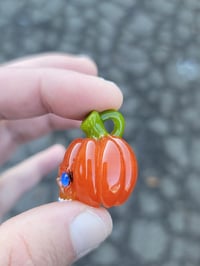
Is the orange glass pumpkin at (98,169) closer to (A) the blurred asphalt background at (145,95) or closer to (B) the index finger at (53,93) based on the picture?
(B) the index finger at (53,93)

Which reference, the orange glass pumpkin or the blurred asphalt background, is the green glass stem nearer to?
the orange glass pumpkin

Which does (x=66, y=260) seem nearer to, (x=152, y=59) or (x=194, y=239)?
(x=194, y=239)

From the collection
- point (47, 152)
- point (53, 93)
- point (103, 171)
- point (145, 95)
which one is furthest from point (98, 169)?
point (145, 95)

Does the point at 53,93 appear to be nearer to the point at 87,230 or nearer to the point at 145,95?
the point at 87,230

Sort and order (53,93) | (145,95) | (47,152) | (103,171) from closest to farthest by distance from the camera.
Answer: (103,171) < (53,93) < (47,152) < (145,95)

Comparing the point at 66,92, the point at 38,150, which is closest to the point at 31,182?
the point at 38,150
